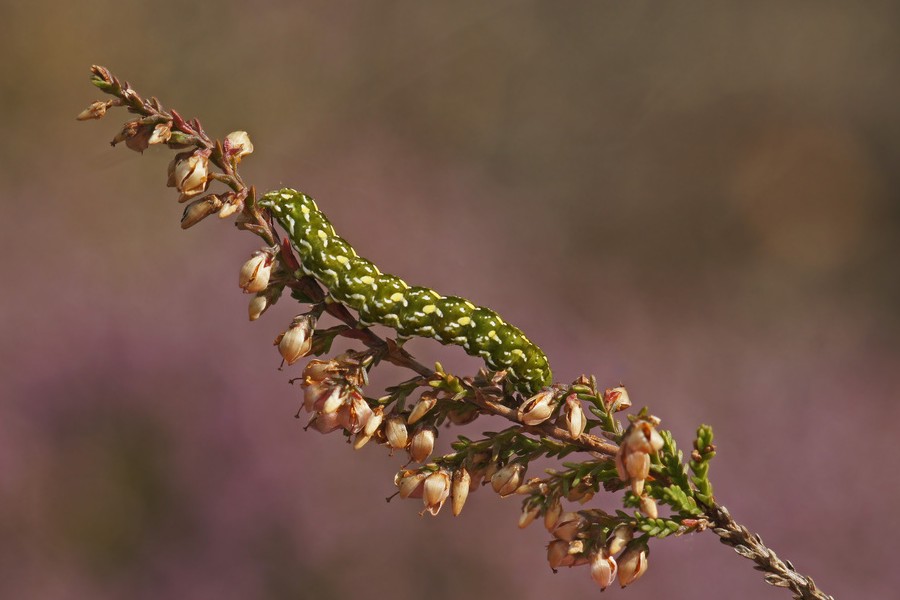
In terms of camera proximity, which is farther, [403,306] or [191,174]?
[403,306]

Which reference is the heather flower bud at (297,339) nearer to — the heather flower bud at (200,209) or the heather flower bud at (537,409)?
the heather flower bud at (200,209)

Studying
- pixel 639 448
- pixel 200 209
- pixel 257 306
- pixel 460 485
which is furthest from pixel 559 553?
pixel 200 209

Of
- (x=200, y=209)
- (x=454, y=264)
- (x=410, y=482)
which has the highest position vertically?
(x=454, y=264)

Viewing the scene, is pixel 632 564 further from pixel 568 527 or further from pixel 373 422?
pixel 373 422

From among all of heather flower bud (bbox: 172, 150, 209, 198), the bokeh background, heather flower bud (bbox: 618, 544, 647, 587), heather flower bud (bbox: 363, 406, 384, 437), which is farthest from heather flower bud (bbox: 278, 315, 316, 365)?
heather flower bud (bbox: 618, 544, 647, 587)

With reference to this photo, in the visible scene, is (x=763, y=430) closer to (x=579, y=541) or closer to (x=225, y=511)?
(x=225, y=511)

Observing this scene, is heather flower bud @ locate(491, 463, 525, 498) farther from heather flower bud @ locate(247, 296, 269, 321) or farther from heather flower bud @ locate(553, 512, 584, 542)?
heather flower bud @ locate(247, 296, 269, 321)

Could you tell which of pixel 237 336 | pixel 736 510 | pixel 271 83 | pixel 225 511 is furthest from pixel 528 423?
pixel 271 83

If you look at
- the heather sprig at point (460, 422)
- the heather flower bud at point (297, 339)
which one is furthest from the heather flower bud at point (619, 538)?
the heather flower bud at point (297, 339)
